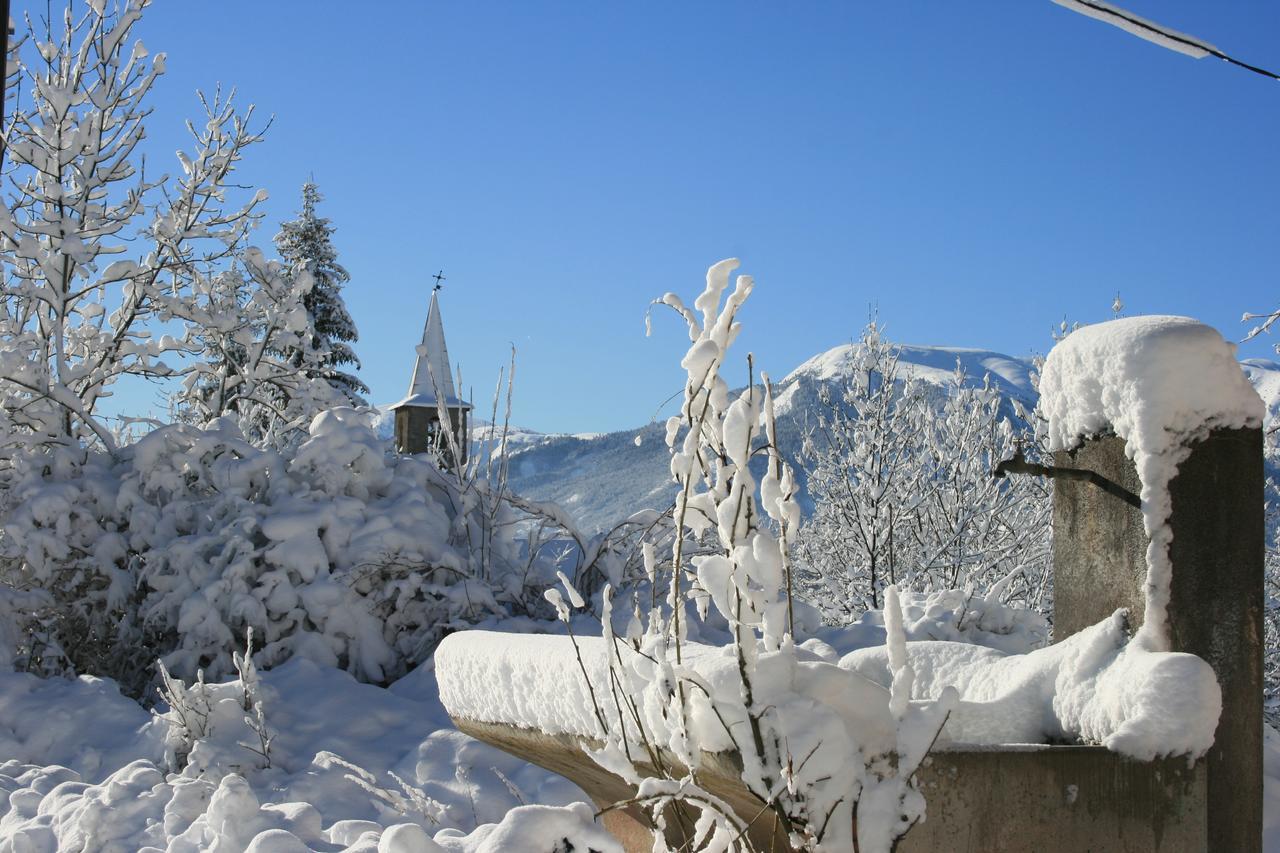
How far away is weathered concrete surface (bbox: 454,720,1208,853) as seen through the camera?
2033 mm

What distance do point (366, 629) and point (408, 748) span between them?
1243 millimetres

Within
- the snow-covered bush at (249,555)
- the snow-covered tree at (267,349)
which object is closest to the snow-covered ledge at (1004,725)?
the snow-covered bush at (249,555)

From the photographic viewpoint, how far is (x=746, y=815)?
224cm

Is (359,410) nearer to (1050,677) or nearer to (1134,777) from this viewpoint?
(1050,677)

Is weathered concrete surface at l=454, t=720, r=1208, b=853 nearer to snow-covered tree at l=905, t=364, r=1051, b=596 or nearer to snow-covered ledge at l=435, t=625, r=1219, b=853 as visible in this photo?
snow-covered ledge at l=435, t=625, r=1219, b=853

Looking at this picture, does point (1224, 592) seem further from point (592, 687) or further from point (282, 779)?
point (282, 779)

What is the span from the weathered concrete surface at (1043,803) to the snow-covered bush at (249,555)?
3917mm

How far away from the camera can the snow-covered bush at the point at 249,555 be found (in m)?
5.77

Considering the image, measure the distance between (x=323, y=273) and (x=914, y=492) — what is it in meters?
15.3

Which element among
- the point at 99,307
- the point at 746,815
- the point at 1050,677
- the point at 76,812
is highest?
the point at 99,307

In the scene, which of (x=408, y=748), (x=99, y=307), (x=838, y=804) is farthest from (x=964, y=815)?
(x=99, y=307)

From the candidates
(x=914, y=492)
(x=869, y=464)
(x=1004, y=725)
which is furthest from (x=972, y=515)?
(x=1004, y=725)

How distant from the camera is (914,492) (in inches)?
495

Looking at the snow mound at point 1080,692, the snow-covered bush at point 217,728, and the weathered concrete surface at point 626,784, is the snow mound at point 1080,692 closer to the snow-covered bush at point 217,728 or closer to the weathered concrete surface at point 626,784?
the weathered concrete surface at point 626,784
